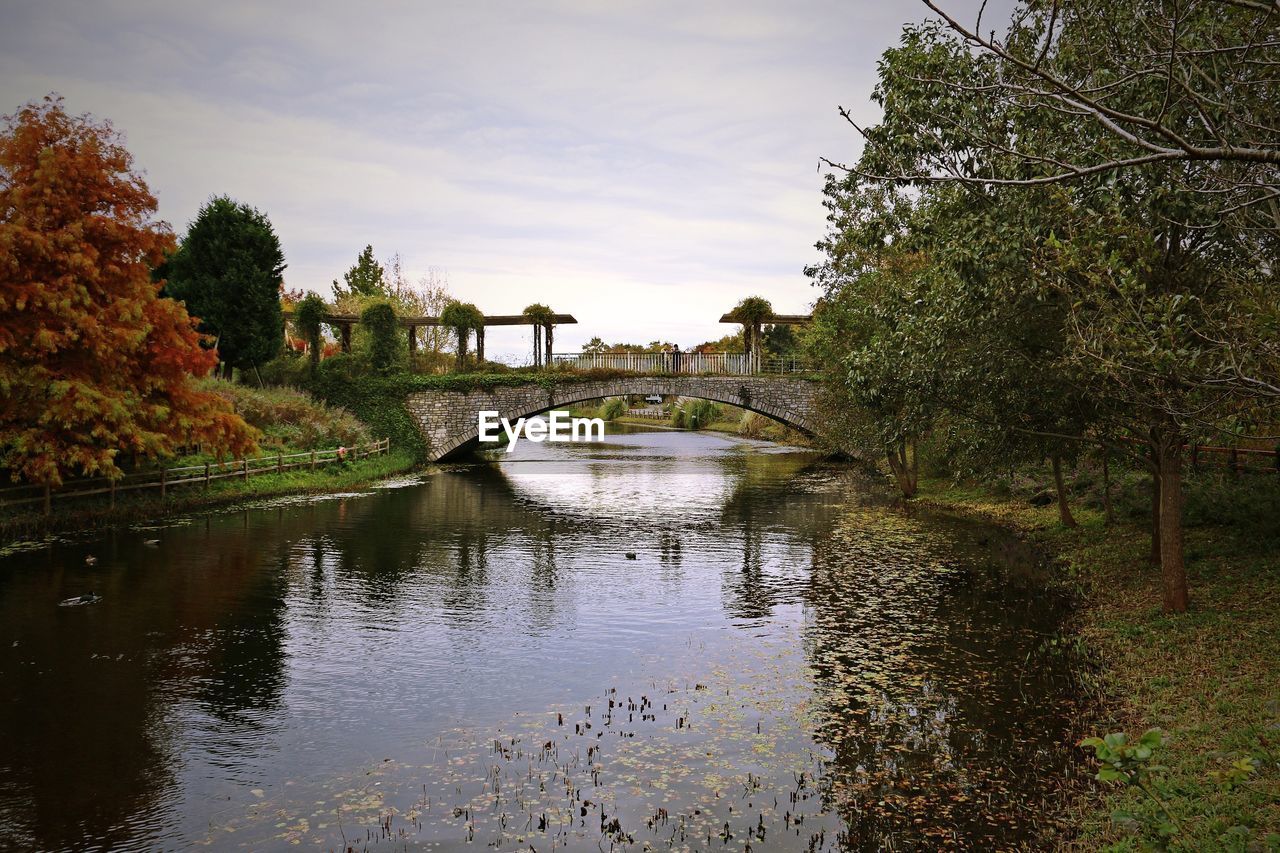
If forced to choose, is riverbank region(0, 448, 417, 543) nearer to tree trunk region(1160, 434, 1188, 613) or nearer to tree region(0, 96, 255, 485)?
tree region(0, 96, 255, 485)

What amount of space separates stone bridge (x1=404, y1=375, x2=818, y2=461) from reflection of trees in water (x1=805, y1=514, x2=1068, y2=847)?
3163 centimetres

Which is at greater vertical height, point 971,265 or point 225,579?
point 971,265

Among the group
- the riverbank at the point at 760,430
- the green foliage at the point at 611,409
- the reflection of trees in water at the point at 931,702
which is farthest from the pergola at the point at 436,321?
the green foliage at the point at 611,409

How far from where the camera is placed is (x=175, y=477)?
33156mm

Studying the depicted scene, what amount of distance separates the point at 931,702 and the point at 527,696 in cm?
566

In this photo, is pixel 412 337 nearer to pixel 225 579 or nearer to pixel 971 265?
pixel 225 579

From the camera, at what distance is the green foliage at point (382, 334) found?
5516cm

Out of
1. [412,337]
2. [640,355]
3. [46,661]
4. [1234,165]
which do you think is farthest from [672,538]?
[412,337]

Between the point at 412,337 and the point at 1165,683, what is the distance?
178 feet

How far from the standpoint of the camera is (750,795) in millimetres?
9555

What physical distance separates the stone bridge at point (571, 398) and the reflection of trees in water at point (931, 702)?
31.6 m

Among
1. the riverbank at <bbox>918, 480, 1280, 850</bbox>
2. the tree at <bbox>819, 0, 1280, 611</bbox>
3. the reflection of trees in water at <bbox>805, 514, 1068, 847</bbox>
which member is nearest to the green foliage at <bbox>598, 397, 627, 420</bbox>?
the riverbank at <bbox>918, 480, 1280, 850</bbox>

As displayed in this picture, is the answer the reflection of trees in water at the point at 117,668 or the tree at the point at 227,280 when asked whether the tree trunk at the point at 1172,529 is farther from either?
the tree at the point at 227,280

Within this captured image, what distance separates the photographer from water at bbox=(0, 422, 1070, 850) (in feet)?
29.7
